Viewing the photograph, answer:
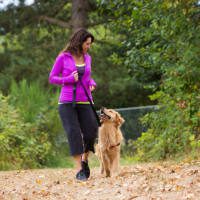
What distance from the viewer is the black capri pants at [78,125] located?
9.59 meters

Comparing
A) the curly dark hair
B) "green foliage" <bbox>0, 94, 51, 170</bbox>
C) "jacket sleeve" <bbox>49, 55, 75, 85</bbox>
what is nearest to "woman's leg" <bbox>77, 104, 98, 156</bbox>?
"jacket sleeve" <bbox>49, 55, 75, 85</bbox>

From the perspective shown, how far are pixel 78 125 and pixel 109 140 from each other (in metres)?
0.49

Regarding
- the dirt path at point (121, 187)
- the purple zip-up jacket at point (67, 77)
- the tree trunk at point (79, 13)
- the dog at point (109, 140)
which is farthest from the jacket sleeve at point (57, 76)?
the tree trunk at point (79, 13)

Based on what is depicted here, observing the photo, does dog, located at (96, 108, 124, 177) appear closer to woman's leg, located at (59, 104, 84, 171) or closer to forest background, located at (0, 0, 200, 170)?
→ woman's leg, located at (59, 104, 84, 171)

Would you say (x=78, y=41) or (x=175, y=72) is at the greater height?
(x=78, y=41)

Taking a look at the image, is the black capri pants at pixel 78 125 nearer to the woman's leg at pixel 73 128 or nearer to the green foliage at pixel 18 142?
the woman's leg at pixel 73 128

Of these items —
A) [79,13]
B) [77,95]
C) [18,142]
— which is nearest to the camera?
[77,95]

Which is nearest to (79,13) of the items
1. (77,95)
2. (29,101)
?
(29,101)

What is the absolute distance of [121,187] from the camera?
8102 mm

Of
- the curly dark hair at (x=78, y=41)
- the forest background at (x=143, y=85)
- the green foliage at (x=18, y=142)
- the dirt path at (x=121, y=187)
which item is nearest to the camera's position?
the dirt path at (x=121, y=187)

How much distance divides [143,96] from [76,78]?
20112 mm

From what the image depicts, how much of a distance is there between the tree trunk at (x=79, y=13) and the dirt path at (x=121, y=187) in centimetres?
1389

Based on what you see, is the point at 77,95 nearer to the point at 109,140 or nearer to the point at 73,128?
the point at 73,128

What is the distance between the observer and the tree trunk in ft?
77.9
